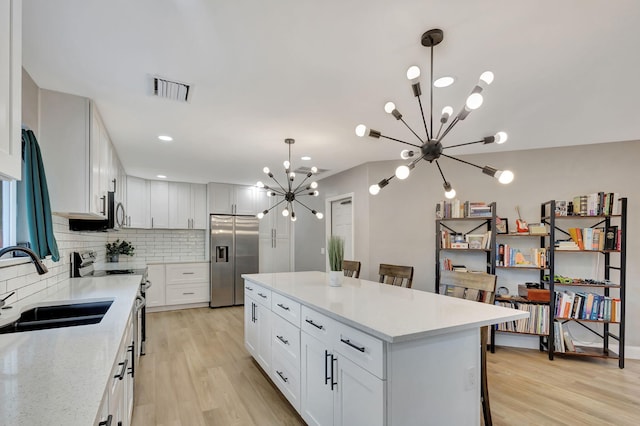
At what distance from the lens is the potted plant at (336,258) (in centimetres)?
268

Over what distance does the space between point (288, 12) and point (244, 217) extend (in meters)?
5.15

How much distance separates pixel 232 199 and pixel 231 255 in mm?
1090

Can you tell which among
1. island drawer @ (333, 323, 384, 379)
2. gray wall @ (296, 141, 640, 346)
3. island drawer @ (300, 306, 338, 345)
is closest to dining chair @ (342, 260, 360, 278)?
gray wall @ (296, 141, 640, 346)

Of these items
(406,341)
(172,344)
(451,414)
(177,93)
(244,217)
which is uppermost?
(177,93)

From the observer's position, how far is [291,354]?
2404 mm

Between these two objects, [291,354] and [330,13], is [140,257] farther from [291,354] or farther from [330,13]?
[330,13]

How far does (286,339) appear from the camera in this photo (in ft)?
8.23

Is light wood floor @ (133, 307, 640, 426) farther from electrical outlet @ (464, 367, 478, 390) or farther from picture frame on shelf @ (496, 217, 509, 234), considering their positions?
picture frame on shelf @ (496, 217, 509, 234)

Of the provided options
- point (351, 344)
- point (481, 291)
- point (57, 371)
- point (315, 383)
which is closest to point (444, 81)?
point (481, 291)

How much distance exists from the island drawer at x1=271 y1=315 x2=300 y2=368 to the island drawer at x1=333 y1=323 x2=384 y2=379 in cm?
57

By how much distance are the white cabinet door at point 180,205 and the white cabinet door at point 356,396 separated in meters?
5.17

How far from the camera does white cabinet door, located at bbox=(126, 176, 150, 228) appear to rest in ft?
18.8

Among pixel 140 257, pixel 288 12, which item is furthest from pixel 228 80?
pixel 140 257

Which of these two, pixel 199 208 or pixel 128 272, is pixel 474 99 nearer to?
pixel 128 272
